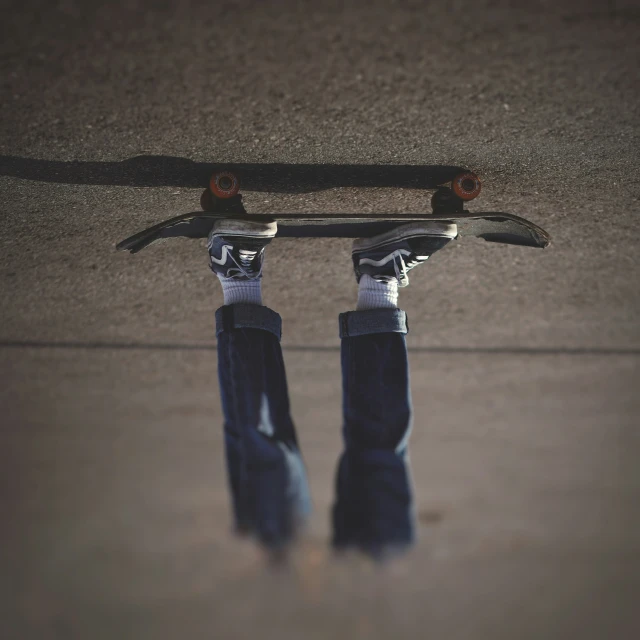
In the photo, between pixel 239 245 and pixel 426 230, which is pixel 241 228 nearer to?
pixel 239 245

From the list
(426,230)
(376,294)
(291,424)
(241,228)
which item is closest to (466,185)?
(426,230)

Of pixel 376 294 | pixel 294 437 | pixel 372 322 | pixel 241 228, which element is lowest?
pixel 294 437

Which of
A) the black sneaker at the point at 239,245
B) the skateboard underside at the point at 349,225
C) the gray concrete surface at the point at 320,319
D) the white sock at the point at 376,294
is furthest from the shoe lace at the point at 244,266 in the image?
the white sock at the point at 376,294

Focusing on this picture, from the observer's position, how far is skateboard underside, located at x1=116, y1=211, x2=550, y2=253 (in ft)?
6.26

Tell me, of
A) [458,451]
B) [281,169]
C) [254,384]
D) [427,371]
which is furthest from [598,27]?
[458,451]

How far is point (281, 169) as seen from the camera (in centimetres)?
193

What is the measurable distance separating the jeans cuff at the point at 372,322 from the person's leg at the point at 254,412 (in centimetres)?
22

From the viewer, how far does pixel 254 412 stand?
74.4 inches

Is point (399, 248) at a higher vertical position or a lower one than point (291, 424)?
higher

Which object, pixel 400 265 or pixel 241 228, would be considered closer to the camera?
pixel 241 228

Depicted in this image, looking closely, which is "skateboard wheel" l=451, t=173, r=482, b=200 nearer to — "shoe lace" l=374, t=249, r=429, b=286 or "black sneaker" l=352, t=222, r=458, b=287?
"black sneaker" l=352, t=222, r=458, b=287

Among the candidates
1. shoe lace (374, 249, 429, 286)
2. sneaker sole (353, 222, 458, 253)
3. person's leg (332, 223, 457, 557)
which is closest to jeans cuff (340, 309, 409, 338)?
person's leg (332, 223, 457, 557)

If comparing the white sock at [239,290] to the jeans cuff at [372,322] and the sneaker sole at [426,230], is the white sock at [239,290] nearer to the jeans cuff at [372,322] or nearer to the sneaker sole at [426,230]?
the jeans cuff at [372,322]

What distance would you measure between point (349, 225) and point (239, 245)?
14.5 inches
